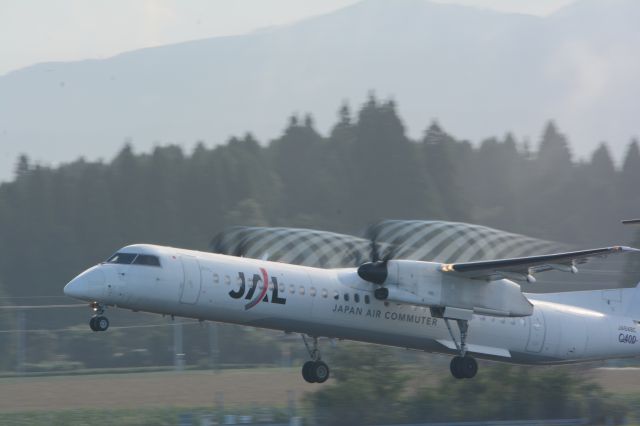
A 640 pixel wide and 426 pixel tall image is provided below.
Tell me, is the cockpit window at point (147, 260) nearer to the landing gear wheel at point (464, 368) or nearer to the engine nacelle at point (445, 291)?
the engine nacelle at point (445, 291)

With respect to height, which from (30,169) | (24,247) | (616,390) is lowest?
(616,390)

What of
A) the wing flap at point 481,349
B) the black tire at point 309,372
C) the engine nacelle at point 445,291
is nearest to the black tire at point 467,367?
the wing flap at point 481,349

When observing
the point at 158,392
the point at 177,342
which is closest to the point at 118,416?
the point at 158,392

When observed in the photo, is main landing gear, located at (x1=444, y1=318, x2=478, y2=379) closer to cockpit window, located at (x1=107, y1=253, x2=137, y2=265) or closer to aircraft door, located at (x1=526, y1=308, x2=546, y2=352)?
aircraft door, located at (x1=526, y1=308, x2=546, y2=352)

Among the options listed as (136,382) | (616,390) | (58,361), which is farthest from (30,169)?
(616,390)

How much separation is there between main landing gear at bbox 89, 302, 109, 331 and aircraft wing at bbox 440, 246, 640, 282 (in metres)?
8.06

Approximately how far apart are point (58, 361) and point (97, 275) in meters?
31.6

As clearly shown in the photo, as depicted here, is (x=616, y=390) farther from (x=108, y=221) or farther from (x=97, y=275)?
(x=108, y=221)

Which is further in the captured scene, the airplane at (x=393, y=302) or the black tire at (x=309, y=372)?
the black tire at (x=309, y=372)

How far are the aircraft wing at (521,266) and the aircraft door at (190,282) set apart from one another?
599 cm

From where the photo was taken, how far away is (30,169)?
8388 cm

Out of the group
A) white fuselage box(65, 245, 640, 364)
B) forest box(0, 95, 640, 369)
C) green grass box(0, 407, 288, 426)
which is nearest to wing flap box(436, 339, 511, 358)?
white fuselage box(65, 245, 640, 364)

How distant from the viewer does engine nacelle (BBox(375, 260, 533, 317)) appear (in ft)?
75.9

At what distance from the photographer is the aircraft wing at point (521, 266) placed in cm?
2248
